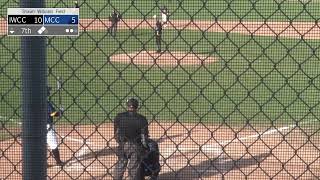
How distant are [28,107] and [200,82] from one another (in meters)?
10.5

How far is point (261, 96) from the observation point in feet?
37.8

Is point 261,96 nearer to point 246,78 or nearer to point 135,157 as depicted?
point 246,78

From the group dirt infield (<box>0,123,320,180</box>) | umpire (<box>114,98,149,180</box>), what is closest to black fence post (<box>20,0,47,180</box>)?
umpire (<box>114,98,149,180</box>)

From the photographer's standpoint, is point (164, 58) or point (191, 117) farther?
point (191, 117)

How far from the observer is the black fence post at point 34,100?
242 cm

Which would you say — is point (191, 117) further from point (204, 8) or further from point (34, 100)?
point (34, 100)

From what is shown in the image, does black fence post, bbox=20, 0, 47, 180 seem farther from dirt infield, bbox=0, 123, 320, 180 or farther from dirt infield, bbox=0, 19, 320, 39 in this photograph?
dirt infield, bbox=0, 123, 320, 180

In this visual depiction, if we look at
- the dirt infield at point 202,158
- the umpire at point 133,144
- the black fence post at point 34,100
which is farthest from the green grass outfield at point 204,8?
the dirt infield at point 202,158

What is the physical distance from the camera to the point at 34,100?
8.02ft

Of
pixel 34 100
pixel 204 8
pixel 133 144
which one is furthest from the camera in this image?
pixel 133 144
